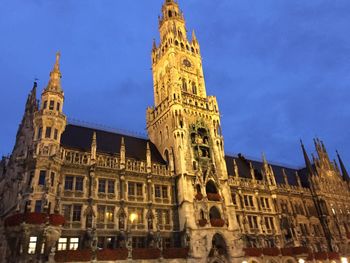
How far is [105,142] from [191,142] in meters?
15.9

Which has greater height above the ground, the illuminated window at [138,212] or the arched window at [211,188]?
the arched window at [211,188]

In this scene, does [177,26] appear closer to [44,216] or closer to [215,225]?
[215,225]

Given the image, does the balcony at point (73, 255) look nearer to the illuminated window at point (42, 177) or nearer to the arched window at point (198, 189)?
the illuminated window at point (42, 177)

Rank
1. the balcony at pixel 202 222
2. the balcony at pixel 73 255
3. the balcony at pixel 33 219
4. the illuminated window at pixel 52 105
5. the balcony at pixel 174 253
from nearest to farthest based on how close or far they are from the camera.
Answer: the balcony at pixel 33 219 < the balcony at pixel 73 255 < the balcony at pixel 174 253 < the illuminated window at pixel 52 105 < the balcony at pixel 202 222

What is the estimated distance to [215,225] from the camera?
49125 millimetres

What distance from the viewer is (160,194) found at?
165ft

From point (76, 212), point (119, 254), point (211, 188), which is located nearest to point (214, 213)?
point (211, 188)

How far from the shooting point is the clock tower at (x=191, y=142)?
48969 mm

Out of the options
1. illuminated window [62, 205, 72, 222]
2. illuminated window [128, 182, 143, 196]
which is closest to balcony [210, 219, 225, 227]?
illuminated window [128, 182, 143, 196]

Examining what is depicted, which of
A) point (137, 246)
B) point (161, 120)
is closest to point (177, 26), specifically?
point (161, 120)

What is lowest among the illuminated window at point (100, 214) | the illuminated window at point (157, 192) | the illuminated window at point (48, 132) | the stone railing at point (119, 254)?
the stone railing at point (119, 254)

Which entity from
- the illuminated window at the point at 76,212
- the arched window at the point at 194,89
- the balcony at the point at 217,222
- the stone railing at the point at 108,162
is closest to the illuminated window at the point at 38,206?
the illuminated window at the point at 76,212

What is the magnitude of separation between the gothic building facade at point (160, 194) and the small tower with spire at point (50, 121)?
0.50 ft

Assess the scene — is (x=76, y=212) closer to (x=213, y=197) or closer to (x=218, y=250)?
(x=213, y=197)
